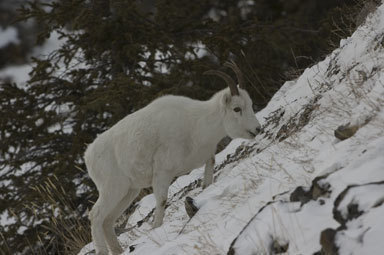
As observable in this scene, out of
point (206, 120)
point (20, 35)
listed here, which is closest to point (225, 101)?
point (206, 120)

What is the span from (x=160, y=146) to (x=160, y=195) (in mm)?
595

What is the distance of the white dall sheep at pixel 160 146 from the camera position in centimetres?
662

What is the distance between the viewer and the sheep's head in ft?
22.1

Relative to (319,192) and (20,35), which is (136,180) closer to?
(319,192)

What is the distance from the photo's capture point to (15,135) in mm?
12586

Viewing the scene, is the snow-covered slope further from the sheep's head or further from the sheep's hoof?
the sheep's head

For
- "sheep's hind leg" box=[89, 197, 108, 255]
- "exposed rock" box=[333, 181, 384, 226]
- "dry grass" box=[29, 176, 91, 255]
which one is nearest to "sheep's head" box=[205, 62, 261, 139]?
"sheep's hind leg" box=[89, 197, 108, 255]

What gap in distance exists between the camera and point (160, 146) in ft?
21.8

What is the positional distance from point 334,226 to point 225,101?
3.72 metres

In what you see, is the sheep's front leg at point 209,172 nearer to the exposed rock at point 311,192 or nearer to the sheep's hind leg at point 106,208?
the sheep's hind leg at point 106,208

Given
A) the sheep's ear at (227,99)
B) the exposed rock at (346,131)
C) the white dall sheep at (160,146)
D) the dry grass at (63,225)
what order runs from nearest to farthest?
the exposed rock at (346,131) < the white dall sheep at (160,146) < the sheep's ear at (227,99) < the dry grass at (63,225)

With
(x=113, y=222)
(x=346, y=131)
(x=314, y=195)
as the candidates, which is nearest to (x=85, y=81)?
(x=113, y=222)

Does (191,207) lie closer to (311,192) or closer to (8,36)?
(311,192)

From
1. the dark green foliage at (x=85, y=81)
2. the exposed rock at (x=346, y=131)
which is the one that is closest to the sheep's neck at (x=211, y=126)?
the exposed rock at (x=346, y=131)
